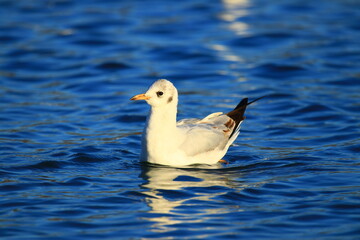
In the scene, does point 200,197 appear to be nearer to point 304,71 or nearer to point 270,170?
point 270,170

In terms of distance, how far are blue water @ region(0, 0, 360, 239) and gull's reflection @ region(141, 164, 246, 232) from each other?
3 centimetres

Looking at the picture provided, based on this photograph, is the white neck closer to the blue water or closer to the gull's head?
the gull's head

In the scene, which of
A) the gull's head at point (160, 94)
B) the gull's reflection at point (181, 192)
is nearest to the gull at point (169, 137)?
the gull's head at point (160, 94)

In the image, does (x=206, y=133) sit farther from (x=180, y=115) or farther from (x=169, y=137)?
(x=180, y=115)

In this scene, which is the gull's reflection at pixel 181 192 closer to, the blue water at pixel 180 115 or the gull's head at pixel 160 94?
the blue water at pixel 180 115

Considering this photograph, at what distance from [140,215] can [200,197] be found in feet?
2.89

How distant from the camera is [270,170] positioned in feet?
30.6

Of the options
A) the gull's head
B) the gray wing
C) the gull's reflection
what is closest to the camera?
the gull's reflection

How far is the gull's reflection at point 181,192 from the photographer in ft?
24.6

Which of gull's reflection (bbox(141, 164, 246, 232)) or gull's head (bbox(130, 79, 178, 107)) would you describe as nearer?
gull's reflection (bbox(141, 164, 246, 232))

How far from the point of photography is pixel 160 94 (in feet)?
30.1

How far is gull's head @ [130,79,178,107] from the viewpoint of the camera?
29.9 ft

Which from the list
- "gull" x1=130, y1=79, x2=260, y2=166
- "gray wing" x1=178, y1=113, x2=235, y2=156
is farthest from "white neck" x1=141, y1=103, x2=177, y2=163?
"gray wing" x1=178, y1=113, x2=235, y2=156

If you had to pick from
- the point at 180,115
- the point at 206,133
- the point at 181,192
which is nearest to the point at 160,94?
the point at 206,133
